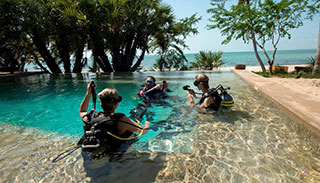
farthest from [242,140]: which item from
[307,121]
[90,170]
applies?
[90,170]

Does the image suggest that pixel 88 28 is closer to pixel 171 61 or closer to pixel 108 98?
pixel 171 61

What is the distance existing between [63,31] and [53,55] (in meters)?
4.07

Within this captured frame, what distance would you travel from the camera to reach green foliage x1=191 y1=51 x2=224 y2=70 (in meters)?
18.1

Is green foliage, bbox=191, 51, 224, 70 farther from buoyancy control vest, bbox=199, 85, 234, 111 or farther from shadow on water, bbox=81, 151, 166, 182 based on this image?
shadow on water, bbox=81, 151, 166, 182

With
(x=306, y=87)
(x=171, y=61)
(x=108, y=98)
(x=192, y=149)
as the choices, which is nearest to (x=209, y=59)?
(x=171, y=61)

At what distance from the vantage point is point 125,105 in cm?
628

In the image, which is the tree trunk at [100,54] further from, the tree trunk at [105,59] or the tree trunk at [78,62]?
the tree trunk at [78,62]

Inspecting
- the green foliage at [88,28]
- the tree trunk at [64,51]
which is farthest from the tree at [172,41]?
the tree trunk at [64,51]

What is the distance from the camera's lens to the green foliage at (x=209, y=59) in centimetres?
1812

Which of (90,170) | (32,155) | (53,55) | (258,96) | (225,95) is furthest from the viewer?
(53,55)

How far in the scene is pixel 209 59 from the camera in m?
18.2

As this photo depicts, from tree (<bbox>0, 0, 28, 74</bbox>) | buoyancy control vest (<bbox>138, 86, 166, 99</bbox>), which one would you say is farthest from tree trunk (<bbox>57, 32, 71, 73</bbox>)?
buoyancy control vest (<bbox>138, 86, 166, 99</bbox>)

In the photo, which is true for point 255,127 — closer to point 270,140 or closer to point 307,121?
point 270,140

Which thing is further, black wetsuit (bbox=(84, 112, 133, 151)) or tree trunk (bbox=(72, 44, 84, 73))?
tree trunk (bbox=(72, 44, 84, 73))
